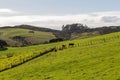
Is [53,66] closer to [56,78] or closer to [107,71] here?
[56,78]

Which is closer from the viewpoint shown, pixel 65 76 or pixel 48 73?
pixel 65 76

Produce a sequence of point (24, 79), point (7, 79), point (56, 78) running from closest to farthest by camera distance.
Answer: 1. point (56, 78)
2. point (24, 79)
3. point (7, 79)

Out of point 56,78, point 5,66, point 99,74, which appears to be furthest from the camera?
point 5,66

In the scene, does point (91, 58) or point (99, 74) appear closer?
Result: point (99, 74)

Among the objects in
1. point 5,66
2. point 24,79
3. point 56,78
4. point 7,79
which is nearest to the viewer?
point 56,78

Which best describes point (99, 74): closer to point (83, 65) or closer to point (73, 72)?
point (73, 72)

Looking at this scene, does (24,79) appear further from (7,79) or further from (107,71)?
(107,71)

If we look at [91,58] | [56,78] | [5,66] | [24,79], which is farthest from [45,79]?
[5,66]

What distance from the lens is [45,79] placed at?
55.6 metres

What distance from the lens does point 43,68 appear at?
6838 centimetres

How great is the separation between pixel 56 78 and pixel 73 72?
163 inches

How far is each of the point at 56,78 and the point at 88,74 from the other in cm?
605

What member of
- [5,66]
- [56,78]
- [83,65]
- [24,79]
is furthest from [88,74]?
[5,66]

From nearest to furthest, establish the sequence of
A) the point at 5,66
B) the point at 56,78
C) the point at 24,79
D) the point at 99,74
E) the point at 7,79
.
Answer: the point at 99,74 < the point at 56,78 < the point at 24,79 < the point at 7,79 < the point at 5,66
